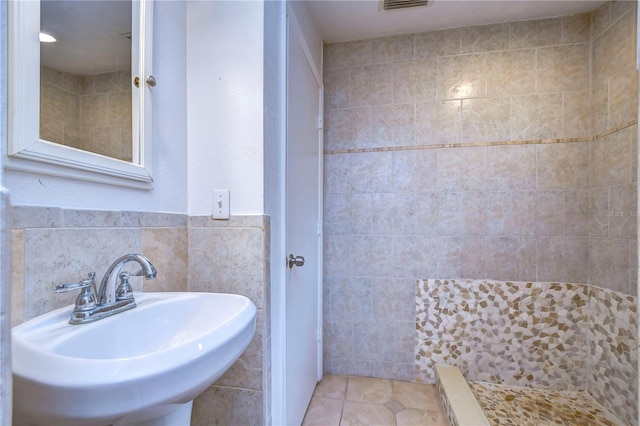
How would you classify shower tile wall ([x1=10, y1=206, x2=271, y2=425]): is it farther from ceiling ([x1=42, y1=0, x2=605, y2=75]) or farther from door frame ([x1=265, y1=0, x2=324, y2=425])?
ceiling ([x1=42, y1=0, x2=605, y2=75])

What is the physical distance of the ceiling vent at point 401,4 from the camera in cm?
154

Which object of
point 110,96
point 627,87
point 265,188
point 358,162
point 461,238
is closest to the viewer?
point 110,96

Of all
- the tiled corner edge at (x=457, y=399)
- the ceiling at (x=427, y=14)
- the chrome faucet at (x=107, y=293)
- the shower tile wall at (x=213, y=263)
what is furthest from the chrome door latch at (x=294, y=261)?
the ceiling at (x=427, y=14)

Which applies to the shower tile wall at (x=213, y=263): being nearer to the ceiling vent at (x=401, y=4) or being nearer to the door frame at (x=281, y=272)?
the door frame at (x=281, y=272)

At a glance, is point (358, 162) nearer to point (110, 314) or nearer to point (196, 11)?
point (196, 11)

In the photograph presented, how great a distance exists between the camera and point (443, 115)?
1773 millimetres

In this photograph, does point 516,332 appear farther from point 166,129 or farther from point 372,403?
point 166,129

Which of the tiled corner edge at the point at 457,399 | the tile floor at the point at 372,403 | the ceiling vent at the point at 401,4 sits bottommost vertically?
the tile floor at the point at 372,403

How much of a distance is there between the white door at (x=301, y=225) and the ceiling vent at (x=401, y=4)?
55cm

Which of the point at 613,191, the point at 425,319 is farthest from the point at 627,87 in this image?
the point at 425,319

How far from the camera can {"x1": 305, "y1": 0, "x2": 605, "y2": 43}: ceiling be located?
5.14 ft

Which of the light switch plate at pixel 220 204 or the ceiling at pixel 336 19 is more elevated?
the ceiling at pixel 336 19

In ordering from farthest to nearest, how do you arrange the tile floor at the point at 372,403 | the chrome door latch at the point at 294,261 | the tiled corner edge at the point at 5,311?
the tile floor at the point at 372,403, the chrome door latch at the point at 294,261, the tiled corner edge at the point at 5,311

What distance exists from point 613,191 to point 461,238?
760 millimetres
